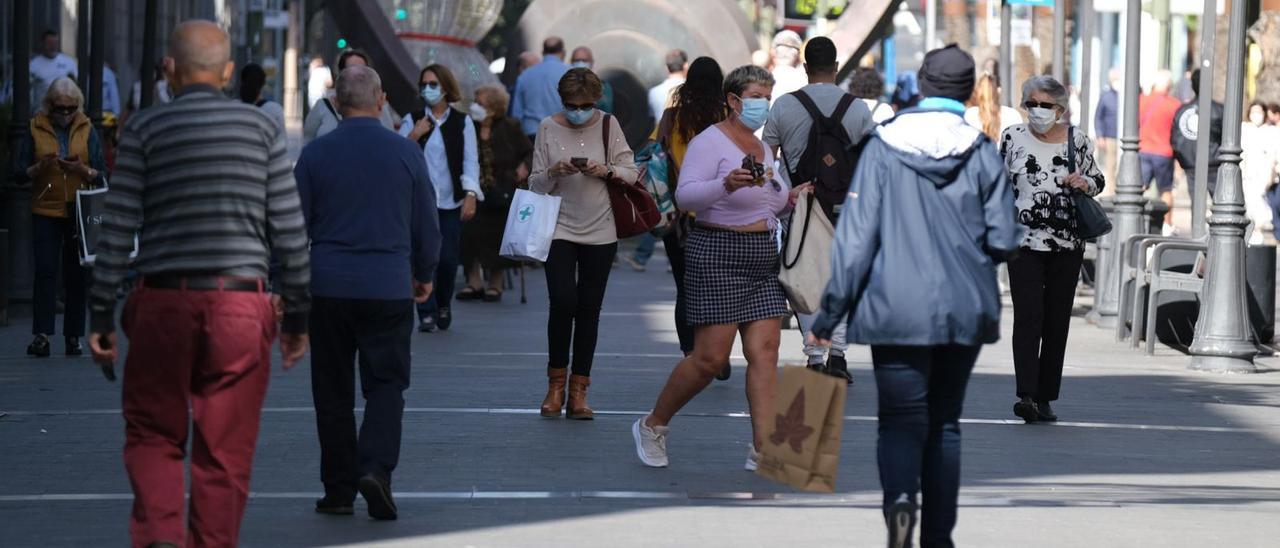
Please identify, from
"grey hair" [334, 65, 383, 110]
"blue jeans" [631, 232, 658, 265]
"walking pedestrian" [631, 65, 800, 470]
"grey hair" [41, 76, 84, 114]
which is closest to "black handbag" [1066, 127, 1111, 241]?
"walking pedestrian" [631, 65, 800, 470]

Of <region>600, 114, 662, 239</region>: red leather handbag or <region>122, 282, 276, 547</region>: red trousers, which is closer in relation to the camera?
<region>122, 282, 276, 547</region>: red trousers

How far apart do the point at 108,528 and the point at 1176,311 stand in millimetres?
9376

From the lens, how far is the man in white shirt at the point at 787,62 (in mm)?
14430

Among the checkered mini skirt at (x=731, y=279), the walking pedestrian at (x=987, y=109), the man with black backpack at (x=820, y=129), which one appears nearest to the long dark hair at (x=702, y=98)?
the man with black backpack at (x=820, y=129)

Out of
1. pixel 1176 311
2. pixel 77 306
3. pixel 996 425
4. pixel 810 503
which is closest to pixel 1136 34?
pixel 1176 311

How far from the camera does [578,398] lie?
11109 millimetres

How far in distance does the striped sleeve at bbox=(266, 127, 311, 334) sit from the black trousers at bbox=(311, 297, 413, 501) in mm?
1110

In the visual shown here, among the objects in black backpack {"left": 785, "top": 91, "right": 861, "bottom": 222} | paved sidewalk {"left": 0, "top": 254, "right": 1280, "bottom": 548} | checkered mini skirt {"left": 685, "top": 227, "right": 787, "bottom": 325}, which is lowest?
paved sidewalk {"left": 0, "top": 254, "right": 1280, "bottom": 548}

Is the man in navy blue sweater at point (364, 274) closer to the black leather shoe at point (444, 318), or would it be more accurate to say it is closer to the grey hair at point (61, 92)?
the grey hair at point (61, 92)

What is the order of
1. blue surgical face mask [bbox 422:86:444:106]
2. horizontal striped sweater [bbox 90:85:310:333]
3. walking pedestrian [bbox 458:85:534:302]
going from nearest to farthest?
horizontal striped sweater [bbox 90:85:310:333] → blue surgical face mask [bbox 422:86:444:106] → walking pedestrian [bbox 458:85:534:302]

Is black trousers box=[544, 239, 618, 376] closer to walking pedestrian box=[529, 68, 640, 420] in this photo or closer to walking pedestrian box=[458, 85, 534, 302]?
walking pedestrian box=[529, 68, 640, 420]

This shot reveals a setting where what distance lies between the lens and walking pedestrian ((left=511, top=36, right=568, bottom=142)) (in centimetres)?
2148

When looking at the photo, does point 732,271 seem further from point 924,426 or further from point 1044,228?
point 924,426

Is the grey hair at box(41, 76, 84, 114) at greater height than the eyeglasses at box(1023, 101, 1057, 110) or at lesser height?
lesser
